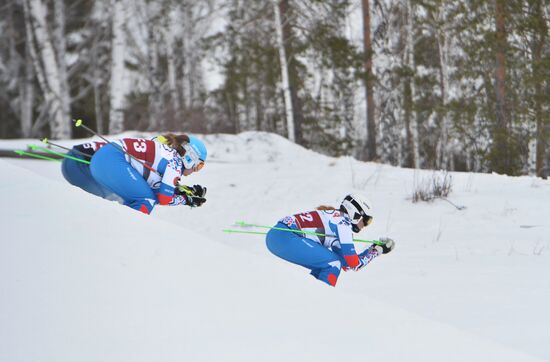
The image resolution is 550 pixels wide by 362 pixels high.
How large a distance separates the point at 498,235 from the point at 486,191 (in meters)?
1.72

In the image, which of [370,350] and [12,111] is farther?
[12,111]

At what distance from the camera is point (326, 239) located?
5.12 m

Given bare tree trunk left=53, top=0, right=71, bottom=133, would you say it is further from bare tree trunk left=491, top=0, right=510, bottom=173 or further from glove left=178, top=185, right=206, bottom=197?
glove left=178, top=185, right=206, bottom=197

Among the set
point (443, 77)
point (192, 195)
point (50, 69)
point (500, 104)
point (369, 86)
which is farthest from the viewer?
point (443, 77)

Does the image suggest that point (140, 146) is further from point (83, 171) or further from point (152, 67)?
point (152, 67)

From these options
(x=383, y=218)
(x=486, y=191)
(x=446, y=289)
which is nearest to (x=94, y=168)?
(x=446, y=289)

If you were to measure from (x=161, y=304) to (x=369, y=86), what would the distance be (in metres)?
12.6

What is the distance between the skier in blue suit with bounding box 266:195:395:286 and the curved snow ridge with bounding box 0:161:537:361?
56.4 inches

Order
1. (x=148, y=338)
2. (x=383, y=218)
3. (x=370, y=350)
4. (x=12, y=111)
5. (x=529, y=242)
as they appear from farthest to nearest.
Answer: (x=12, y=111)
(x=383, y=218)
(x=529, y=242)
(x=370, y=350)
(x=148, y=338)

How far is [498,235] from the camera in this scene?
23.8 feet

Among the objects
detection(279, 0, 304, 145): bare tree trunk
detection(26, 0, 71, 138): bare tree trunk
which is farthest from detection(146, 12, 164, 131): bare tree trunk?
detection(279, 0, 304, 145): bare tree trunk

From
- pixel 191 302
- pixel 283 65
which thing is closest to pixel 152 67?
pixel 283 65

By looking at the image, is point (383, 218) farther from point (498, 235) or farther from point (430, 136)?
point (430, 136)

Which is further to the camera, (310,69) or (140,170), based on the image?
(310,69)
